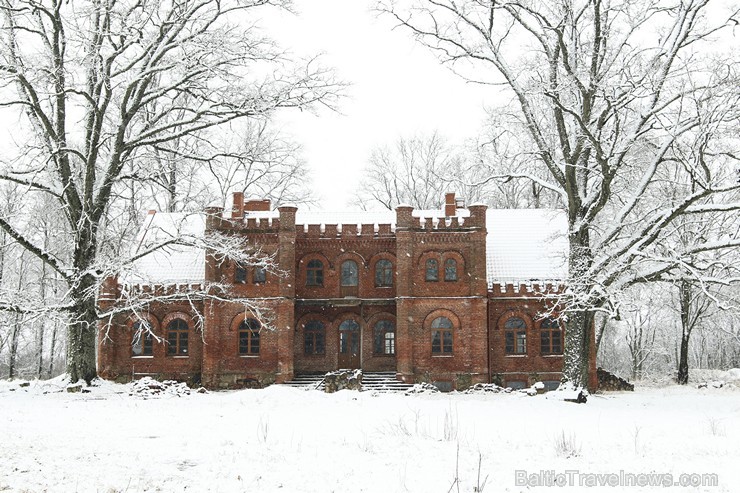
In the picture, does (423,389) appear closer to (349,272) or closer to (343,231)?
(349,272)

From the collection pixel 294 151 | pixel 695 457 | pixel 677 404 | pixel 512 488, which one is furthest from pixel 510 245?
pixel 512 488

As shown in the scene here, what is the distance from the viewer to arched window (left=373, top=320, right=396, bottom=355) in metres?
28.9

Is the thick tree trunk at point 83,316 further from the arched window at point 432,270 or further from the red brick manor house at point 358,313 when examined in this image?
the arched window at point 432,270

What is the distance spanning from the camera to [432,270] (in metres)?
28.0

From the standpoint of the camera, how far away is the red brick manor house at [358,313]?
90.1 ft

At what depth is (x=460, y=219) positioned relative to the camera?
27922 millimetres

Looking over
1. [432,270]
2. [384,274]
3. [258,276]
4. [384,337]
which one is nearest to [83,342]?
[258,276]

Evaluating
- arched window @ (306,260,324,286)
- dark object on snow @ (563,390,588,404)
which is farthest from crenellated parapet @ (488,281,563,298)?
dark object on snow @ (563,390,588,404)

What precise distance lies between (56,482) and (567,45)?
56.8ft

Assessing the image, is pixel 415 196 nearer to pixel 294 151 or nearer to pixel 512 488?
pixel 294 151

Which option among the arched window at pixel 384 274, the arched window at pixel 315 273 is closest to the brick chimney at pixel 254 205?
the arched window at pixel 315 273

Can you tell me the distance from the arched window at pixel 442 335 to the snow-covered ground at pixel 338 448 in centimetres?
1154

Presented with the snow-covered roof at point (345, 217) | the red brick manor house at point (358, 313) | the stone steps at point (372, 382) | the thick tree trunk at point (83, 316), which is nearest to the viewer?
the thick tree trunk at point (83, 316)

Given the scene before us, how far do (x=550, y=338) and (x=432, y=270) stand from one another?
5604 mm
